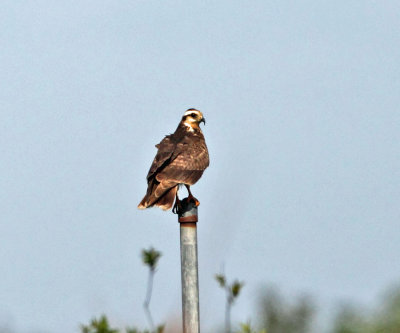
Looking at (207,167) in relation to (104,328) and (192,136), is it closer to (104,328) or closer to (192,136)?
(192,136)

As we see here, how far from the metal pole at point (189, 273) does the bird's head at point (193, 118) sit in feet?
10.8

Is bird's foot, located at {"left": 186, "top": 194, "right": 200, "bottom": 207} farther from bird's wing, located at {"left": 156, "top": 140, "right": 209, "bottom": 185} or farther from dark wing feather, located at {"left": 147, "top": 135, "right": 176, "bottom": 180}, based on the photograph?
dark wing feather, located at {"left": 147, "top": 135, "right": 176, "bottom": 180}

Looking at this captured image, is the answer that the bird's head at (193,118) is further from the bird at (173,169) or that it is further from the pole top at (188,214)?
the pole top at (188,214)

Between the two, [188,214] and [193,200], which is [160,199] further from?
[188,214]

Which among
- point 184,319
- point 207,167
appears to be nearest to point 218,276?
point 184,319

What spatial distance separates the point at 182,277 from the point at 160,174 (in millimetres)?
1749

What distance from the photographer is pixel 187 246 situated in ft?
21.4

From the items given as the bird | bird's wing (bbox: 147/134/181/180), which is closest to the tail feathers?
the bird

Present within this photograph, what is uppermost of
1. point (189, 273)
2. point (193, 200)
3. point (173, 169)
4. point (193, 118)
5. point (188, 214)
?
point (193, 118)

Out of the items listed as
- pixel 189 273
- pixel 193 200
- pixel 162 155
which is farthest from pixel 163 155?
pixel 189 273

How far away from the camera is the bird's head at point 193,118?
991cm

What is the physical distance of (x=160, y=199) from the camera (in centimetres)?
786

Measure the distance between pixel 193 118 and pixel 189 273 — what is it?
148 inches

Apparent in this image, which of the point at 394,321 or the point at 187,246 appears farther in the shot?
the point at 394,321
